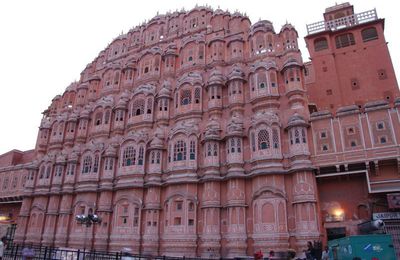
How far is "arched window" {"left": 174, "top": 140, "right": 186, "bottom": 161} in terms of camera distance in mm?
25734

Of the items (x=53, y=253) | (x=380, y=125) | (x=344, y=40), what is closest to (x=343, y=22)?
(x=344, y=40)

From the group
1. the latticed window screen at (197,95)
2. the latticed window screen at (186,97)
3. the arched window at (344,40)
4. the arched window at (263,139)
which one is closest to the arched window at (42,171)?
the latticed window screen at (186,97)

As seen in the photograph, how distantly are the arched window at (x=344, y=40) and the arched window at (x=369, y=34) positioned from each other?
3.11 feet

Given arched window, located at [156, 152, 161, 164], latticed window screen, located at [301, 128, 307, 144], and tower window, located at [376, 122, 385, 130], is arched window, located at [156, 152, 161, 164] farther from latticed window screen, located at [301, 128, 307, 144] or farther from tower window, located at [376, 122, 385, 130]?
tower window, located at [376, 122, 385, 130]

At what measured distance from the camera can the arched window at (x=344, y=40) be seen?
1165 inches

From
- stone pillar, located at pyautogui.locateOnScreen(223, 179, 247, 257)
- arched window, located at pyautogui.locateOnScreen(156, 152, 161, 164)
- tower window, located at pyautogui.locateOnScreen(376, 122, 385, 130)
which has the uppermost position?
tower window, located at pyautogui.locateOnScreen(376, 122, 385, 130)

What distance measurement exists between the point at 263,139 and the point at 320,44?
13.4 m

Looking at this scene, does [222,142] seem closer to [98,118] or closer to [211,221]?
[211,221]

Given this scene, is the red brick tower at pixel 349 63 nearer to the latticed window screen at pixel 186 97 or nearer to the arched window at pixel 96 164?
the latticed window screen at pixel 186 97

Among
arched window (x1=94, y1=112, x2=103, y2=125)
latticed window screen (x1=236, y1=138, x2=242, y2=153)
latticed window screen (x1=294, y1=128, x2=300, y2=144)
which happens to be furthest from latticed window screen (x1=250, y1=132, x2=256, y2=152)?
arched window (x1=94, y1=112, x2=103, y2=125)

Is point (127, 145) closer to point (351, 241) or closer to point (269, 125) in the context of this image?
point (269, 125)

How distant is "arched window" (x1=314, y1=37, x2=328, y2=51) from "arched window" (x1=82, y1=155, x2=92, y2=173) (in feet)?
81.0

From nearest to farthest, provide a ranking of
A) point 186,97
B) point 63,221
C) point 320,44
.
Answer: point 186,97 → point 63,221 → point 320,44

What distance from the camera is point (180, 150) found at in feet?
85.5
